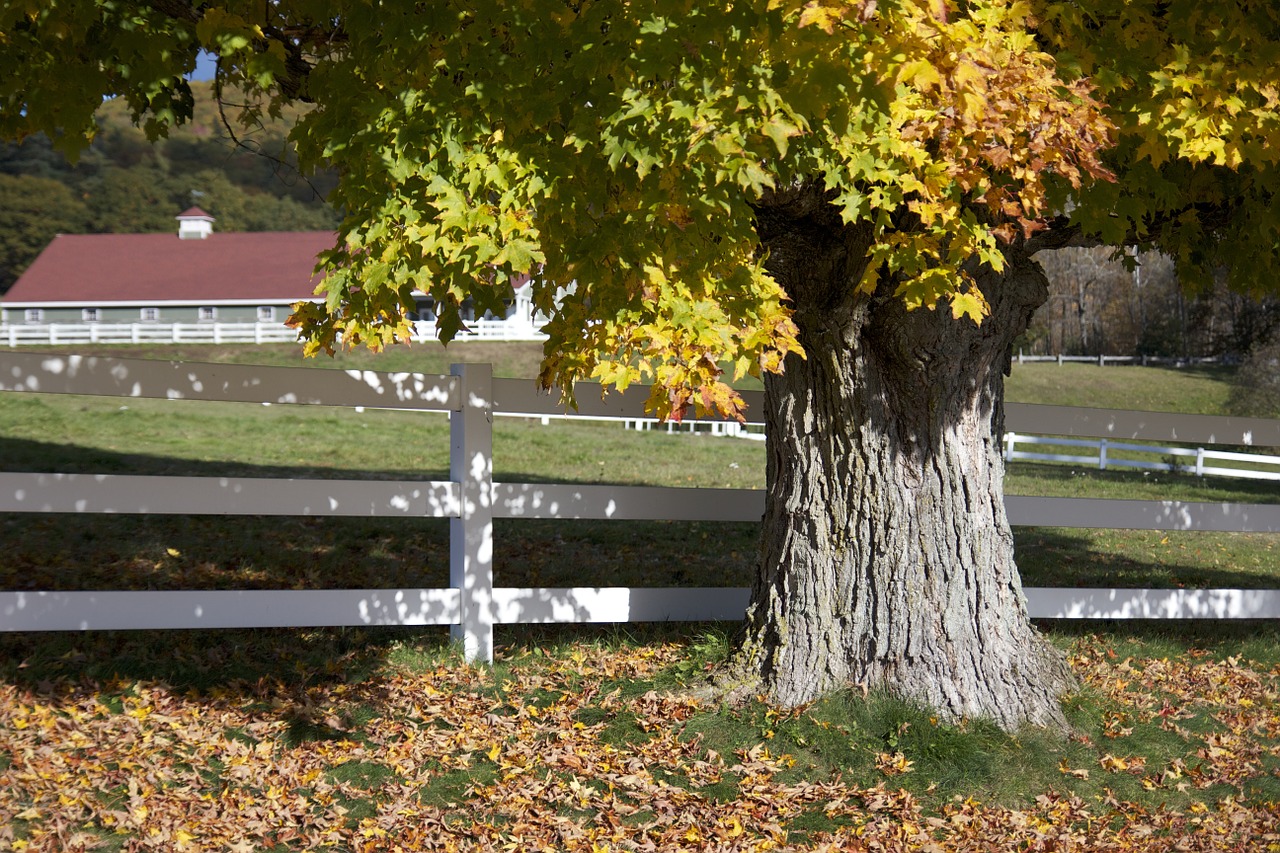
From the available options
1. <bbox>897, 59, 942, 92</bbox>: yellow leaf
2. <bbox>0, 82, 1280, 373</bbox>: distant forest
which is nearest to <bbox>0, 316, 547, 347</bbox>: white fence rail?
<bbox>0, 82, 1280, 373</bbox>: distant forest

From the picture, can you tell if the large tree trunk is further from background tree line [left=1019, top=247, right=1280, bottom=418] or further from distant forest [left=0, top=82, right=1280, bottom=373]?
distant forest [left=0, top=82, right=1280, bottom=373]

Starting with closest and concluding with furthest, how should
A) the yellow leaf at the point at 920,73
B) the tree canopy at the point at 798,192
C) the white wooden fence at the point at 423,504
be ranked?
the yellow leaf at the point at 920,73 → the tree canopy at the point at 798,192 → the white wooden fence at the point at 423,504

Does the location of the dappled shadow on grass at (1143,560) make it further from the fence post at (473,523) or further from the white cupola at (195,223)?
the white cupola at (195,223)

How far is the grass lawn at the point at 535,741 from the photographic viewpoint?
4.77 metres

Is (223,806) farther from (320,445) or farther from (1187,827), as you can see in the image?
(320,445)

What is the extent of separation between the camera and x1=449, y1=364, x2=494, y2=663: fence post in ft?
20.5

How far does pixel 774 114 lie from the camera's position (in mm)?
3740

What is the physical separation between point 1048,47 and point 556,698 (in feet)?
13.4

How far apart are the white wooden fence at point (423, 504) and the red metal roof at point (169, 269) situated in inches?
1328

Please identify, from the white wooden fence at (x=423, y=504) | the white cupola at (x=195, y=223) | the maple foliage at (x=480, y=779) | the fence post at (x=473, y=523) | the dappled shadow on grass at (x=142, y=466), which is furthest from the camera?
the white cupola at (x=195, y=223)

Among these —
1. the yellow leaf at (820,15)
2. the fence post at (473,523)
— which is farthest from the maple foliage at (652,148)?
the fence post at (473,523)

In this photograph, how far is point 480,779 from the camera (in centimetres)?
511

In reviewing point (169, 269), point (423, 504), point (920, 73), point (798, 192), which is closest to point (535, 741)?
point (423, 504)

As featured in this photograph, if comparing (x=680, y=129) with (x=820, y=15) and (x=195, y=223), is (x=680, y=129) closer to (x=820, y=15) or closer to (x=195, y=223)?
(x=820, y=15)
